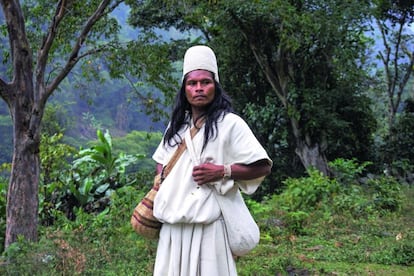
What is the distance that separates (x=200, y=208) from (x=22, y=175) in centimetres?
355

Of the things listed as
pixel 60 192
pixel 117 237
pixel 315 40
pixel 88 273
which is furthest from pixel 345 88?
pixel 88 273

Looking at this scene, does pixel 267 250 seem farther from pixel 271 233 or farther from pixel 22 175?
pixel 22 175

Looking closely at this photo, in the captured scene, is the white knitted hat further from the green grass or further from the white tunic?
the green grass

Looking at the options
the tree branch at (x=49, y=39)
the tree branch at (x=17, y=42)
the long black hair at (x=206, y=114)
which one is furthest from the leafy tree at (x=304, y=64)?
the long black hair at (x=206, y=114)

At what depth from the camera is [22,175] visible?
16.6 ft

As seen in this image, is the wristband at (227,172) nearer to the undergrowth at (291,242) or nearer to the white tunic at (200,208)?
the white tunic at (200,208)

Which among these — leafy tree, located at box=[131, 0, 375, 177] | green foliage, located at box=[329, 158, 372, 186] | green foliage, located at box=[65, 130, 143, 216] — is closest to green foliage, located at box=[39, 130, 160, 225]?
green foliage, located at box=[65, 130, 143, 216]

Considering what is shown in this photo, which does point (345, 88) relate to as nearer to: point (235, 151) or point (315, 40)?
point (315, 40)

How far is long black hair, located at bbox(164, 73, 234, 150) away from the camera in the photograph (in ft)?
7.10

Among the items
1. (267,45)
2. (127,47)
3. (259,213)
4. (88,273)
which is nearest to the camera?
(88,273)

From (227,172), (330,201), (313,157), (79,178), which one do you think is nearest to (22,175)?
(79,178)

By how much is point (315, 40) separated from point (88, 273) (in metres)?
7.34

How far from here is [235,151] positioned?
2.14 m

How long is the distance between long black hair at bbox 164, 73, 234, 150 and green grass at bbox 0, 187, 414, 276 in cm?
234
